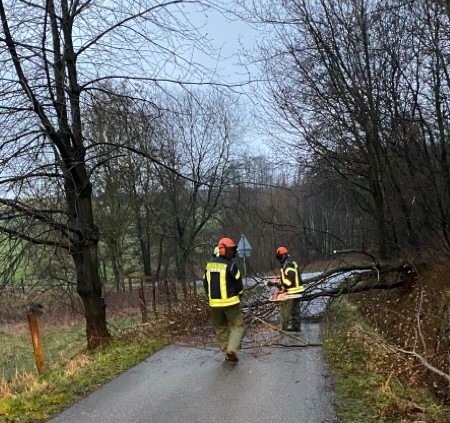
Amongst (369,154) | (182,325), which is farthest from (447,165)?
(182,325)

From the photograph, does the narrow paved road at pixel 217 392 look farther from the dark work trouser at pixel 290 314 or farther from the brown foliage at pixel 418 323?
the dark work trouser at pixel 290 314

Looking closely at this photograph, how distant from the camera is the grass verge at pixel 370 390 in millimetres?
5469

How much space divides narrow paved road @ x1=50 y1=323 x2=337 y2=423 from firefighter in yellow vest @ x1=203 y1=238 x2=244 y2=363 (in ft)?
1.29

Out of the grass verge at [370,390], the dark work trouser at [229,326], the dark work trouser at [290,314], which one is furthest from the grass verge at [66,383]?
the grass verge at [370,390]

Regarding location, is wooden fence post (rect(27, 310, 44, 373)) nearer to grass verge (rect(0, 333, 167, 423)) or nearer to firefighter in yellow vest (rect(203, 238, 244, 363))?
grass verge (rect(0, 333, 167, 423))

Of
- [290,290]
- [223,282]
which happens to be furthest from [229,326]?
[290,290]

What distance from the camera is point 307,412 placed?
581cm

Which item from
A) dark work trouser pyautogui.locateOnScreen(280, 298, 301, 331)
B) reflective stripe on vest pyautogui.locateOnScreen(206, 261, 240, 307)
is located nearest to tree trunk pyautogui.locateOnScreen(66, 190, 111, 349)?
dark work trouser pyautogui.locateOnScreen(280, 298, 301, 331)

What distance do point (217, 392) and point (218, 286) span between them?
226 cm

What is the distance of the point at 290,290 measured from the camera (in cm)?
1216

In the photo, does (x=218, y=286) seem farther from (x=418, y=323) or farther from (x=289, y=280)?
(x=289, y=280)

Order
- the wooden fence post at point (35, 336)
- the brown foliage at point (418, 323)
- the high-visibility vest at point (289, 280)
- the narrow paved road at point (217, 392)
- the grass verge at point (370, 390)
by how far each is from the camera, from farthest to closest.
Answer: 1. the high-visibility vest at point (289, 280)
2. the wooden fence post at point (35, 336)
3. the brown foliage at point (418, 323)
4. the narrow paved road at point (217, 392)
5. the grass verge at point (370, 390)

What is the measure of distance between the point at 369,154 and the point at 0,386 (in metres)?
10.5

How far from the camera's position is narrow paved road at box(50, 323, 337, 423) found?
19.0ft
